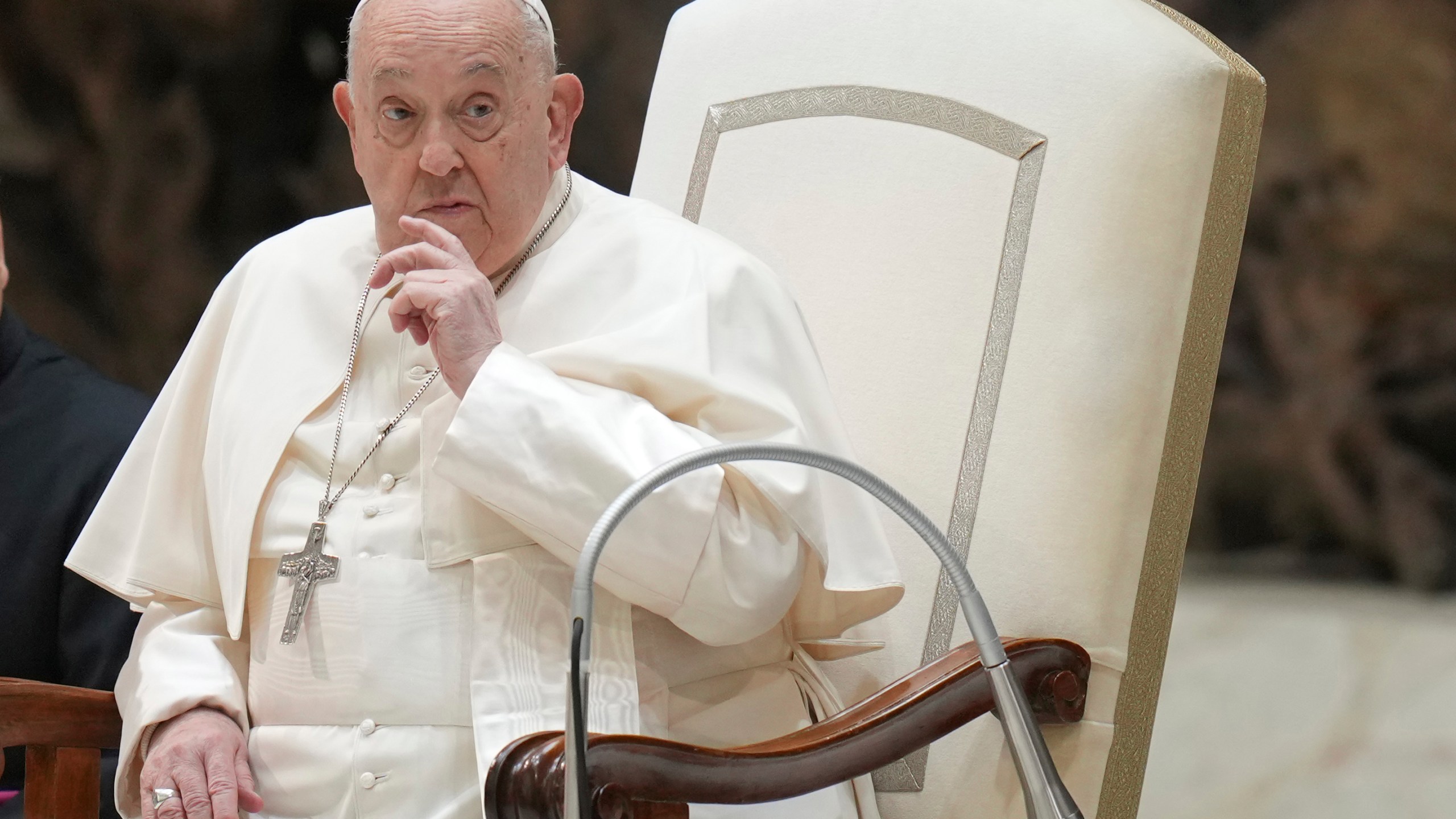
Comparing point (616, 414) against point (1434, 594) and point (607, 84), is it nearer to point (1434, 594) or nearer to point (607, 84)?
point (607, 84)

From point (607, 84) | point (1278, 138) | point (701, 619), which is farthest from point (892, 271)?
point (1278, 138)

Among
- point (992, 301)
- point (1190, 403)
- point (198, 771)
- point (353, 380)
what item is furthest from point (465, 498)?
point (1190, 403)

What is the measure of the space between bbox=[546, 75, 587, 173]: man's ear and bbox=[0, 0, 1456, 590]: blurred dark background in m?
4.30

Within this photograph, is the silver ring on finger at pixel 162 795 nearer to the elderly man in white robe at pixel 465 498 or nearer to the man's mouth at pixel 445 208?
the elderly man in white robe at pixel 465 498

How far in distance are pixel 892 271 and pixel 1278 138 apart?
562 cm

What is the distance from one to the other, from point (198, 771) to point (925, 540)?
3.73 feet

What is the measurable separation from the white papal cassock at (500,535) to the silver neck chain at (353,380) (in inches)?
0.6

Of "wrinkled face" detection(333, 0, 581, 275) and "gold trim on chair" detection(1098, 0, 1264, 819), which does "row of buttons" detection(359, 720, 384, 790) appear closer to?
"wrinkled face" detection(333, 0, 581, 275)

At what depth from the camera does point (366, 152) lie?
2279 mm

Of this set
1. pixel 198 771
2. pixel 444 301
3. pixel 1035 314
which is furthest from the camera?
pixel 1035 314

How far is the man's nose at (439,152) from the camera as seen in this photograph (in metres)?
2.20

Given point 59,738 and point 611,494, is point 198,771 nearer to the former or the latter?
point 59,738

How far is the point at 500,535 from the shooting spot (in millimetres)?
2119

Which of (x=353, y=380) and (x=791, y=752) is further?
(x=353, y=380)
